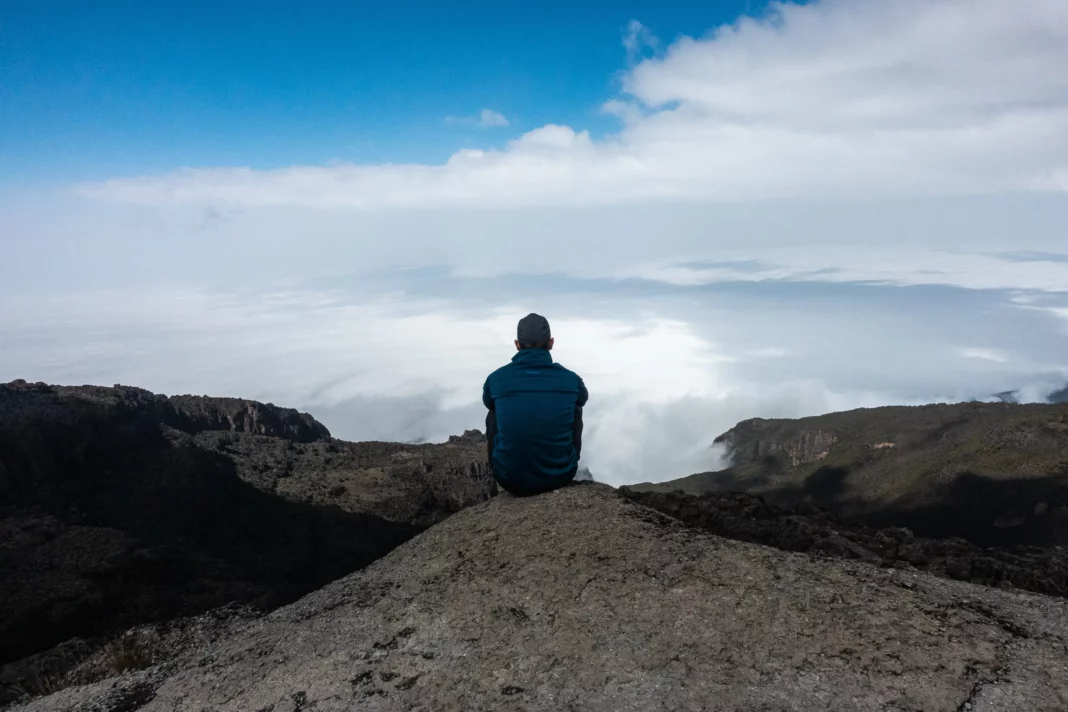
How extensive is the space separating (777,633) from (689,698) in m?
1.40

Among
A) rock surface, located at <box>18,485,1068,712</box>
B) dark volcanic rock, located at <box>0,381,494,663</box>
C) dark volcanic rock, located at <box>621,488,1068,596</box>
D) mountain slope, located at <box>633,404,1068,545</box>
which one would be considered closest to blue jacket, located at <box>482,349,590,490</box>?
rock surface, located at <box>18,485,1068,712</box>

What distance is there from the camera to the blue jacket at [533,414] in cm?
1012

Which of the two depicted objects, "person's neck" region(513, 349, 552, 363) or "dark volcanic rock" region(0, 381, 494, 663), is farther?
"dark volcanic rock" region(0, 381, 494, 663)

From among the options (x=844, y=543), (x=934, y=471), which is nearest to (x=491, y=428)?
(x=844, y=543)

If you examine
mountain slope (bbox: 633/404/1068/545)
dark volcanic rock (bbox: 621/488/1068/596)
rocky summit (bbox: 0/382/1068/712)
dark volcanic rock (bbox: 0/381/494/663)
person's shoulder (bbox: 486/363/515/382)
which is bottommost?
mountain slope (bbox: 633/404/1068/545)

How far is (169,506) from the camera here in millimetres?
44062

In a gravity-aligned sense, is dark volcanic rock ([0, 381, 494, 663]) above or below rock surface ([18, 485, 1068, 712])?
below

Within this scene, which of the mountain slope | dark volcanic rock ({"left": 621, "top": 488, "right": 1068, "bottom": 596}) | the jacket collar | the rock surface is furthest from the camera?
the mountain slope

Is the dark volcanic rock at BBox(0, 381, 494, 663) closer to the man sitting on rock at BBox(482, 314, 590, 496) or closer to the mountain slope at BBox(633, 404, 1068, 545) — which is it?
the man sitting on rock at BBox(482, 314, 590, 496)

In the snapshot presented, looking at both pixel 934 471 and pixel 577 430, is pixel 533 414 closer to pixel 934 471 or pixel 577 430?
pixel 577 430

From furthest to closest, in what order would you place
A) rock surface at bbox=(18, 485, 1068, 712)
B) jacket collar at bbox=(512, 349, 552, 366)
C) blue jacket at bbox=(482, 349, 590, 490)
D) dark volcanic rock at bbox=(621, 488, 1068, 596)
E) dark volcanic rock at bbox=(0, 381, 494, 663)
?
dark volcanic rock at bbox=(0, 381, 494, 663) < dark volcanic rock at bbox=(621, 488, 1068, 596) < jacket collar at bbox=(512, 349, 552, 366) < blue jacket at bbox=(482, 349, 590, 490) < rock surface at bbox=(18, 485, 1068, 712)

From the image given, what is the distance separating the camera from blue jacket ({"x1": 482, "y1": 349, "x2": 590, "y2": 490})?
10117 millimetres

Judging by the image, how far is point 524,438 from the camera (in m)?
10.3

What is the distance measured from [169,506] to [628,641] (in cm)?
4377
